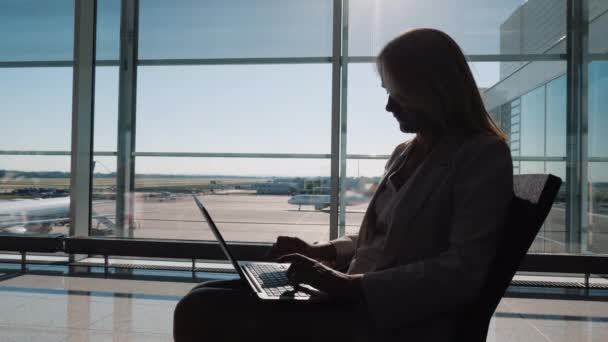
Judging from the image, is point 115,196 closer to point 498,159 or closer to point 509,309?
point 509,309

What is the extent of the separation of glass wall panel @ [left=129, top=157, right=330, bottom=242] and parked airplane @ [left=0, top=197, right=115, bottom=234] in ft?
1.68

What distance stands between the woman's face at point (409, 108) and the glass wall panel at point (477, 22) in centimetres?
344

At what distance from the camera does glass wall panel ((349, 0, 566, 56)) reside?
4.36m

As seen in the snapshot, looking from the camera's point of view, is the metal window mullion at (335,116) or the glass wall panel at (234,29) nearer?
the metal window mullion at (335,116)

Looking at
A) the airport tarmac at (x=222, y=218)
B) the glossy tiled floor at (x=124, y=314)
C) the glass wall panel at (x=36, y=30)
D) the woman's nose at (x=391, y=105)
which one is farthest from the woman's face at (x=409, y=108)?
the glass wall panel at (x=36, y=30)

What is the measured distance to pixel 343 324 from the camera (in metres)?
0.95

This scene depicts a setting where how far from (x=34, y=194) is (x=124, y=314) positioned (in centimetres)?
286

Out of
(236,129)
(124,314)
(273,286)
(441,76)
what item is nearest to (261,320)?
(273,286)

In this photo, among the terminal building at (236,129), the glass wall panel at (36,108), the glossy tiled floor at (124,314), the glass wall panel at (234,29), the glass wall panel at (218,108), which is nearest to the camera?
the glossy tiled floor at (124,314)

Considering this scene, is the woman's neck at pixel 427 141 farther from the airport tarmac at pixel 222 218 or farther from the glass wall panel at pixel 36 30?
the glass wall panel at pixel 36 30

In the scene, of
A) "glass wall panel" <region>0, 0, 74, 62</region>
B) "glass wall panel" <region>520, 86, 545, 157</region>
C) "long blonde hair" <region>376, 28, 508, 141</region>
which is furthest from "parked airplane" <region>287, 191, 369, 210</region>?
"long blonde hair" <region>376, 28, 508, 141</region>

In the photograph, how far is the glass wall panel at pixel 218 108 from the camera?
4.66 m

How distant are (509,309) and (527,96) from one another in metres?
2.16

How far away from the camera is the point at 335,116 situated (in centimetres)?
438
